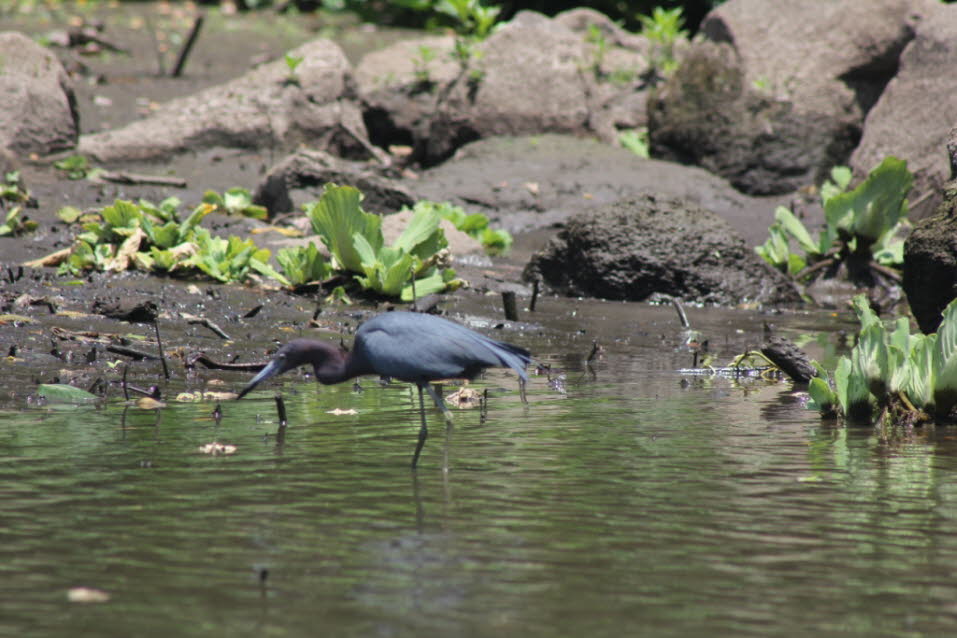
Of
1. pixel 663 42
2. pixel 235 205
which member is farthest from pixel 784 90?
pixel 235 205

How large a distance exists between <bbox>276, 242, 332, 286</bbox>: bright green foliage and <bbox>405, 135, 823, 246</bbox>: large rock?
14.9ft

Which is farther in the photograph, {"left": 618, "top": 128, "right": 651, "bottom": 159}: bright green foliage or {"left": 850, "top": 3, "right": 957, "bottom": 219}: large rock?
{"left": 618, "top": 128, "right": 651, "bottom": 159}: bright green foliage

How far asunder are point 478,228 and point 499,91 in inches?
165

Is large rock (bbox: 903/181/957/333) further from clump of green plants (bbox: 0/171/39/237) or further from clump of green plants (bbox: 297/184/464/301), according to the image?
clump of green plants (bbox: 0/171/39/237)

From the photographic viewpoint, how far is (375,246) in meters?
8.89

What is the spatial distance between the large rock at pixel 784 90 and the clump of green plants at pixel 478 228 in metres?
4.11

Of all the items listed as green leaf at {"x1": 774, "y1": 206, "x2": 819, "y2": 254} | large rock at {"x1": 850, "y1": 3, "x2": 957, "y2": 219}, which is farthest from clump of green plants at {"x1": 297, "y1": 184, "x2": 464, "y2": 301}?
large rock at {"x1": 850, "y1": 3, "x2": 957, "y2": 219}

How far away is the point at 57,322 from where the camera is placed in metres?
7.45

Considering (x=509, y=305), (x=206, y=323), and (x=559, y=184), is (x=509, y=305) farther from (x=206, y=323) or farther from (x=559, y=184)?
(x=559, y=184)

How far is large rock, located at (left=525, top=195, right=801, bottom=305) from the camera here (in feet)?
35.1

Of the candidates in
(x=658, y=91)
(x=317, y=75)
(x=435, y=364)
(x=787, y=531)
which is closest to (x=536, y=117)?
(x=658, y=91)

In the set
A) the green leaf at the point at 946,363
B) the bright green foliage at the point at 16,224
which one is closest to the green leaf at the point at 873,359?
the green leaf at the point at 946,363

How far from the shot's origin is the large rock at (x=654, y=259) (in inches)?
421

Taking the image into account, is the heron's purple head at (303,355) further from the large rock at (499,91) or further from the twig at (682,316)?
the large rock at (499,91)
